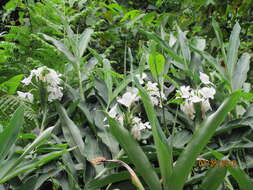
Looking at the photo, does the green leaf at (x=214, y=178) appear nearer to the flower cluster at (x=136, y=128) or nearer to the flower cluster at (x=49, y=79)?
the flower cluster at (x=136, y=128)

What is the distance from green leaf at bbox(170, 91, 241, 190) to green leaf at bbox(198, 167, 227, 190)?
2.5 inches

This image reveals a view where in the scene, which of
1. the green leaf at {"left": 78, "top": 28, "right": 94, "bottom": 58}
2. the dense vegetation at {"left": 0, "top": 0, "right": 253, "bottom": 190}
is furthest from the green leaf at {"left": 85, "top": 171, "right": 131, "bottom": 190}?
the green leaf at {"left": 78, "top": 28, "right": 94, "bottom": 58}

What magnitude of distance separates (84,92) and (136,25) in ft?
3.62

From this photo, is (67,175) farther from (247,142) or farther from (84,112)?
(247,142)

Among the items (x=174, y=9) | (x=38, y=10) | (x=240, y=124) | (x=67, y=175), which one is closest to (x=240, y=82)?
(x=240, y=124)

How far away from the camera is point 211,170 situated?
71 cm

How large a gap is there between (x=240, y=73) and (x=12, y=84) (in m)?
0.72

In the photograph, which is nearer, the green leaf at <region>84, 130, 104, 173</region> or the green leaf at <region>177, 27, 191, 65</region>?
the green leaf at <region>84, 130, 104, 173</region>

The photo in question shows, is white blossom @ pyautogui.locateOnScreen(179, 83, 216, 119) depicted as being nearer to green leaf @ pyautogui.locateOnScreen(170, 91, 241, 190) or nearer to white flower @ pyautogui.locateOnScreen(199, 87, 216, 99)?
white flower @ pyautogui.locateOnScreen(199, 87, 216, 99)

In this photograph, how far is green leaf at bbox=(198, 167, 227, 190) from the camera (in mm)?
700

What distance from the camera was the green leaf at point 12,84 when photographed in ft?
3.80

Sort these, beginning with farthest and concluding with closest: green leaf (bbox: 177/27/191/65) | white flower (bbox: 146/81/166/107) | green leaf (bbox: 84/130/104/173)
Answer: green leaf (bbox: 177/27/191/65) → white flower (bbox: 146/81/166/107) → green leaf (bbox: 84/130/104/173)

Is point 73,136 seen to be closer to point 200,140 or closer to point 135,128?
point 135,128

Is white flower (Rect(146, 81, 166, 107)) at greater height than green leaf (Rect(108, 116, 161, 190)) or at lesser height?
greater
